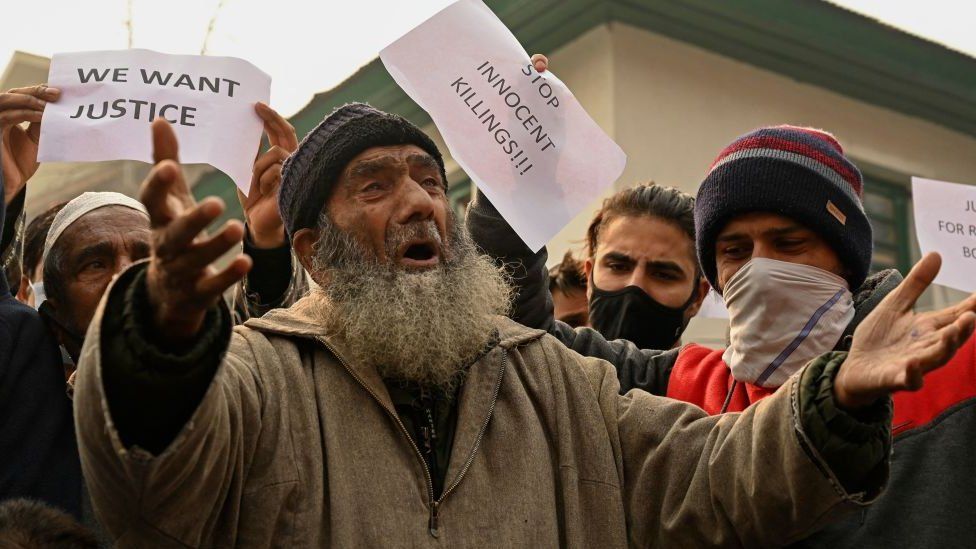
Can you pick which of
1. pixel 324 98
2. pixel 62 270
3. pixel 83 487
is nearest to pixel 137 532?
pixel 83 487

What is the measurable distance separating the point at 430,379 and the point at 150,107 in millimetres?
1549

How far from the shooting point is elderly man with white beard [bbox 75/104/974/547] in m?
2.32

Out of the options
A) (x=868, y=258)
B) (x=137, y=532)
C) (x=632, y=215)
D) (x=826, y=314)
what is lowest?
(x=137, y=532)

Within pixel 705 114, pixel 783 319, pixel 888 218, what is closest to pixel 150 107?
pixel 783 319

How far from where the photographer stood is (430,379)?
314 cm

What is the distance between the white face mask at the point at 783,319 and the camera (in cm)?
324

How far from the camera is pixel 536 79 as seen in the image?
3.96 m

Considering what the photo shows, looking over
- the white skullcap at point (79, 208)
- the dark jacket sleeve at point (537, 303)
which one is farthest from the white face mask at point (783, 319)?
the white skullcap at point (79, 208)

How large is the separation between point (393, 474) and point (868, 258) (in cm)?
151

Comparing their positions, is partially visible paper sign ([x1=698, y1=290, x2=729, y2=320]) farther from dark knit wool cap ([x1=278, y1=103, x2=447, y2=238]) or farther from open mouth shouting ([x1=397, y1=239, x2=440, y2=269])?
open mouth shouting ([x1=397, y1=239, x2=440, y2=269])

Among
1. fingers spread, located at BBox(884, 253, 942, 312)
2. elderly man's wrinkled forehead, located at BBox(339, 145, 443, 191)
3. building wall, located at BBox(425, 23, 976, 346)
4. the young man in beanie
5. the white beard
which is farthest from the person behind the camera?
building wall, located at BBox(425, 23, 976, 346)

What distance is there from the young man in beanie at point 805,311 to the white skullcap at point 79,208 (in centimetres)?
178

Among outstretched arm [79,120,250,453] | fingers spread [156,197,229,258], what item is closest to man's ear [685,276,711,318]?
outstretched arm [79,120,250,453]

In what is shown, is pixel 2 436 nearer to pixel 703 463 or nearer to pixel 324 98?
pixel 703 463
